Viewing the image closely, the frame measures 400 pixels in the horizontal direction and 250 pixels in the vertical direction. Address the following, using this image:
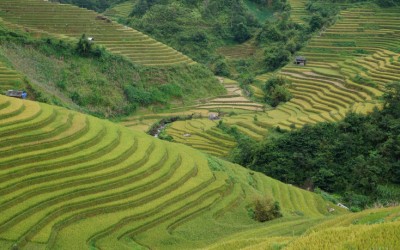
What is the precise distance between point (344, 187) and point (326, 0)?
29.1 m

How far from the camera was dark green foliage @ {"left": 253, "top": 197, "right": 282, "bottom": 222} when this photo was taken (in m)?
13.8

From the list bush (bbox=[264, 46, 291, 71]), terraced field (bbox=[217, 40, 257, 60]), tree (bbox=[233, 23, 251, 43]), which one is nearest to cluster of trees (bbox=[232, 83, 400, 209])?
bush (bbox=[264, 46, 291, 71])

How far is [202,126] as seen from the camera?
88.0 ft

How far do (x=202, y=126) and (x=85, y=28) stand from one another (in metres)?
13.4

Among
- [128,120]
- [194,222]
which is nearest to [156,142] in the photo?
[194,222]

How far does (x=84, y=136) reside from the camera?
47.8 feet

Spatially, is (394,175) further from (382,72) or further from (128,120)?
(128,120)

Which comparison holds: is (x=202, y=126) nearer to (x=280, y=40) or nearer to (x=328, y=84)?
(x=328, y=84)

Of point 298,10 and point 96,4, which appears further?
Result: point 96,4

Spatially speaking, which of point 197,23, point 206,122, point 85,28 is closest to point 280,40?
point 197,23

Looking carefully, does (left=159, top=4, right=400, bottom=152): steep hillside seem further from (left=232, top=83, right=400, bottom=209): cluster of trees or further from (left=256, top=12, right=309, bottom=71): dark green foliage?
(left=232, top=83, right=400, bottom=209): cluster of trees

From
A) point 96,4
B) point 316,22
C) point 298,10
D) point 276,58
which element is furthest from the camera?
point 96,4

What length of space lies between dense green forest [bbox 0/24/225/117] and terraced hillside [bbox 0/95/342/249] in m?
9.93

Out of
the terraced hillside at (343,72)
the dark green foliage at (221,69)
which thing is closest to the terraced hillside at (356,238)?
the terraced hillside at (343,72)
